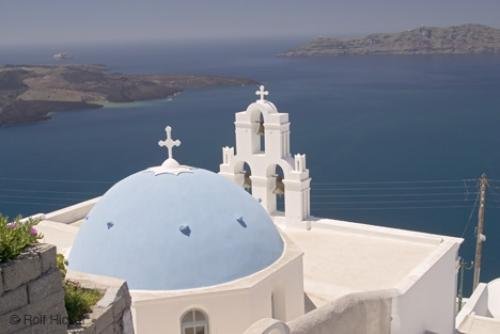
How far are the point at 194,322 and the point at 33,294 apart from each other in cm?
520

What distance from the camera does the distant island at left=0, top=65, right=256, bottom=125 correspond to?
8881 cm

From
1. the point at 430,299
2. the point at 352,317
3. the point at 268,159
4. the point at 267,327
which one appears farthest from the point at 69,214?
the point at 267,327

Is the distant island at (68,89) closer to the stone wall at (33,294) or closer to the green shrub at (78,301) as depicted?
the green shrub at (78,301)

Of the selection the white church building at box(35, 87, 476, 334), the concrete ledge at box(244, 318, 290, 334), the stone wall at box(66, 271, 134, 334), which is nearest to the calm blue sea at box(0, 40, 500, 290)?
the white church building at box(35, 87, 476, 334)

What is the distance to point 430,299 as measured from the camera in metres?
12.0

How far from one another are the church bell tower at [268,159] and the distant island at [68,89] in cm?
7400

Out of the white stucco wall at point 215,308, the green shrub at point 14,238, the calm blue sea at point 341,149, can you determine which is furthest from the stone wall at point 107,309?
the calm blue sea at point 341,149

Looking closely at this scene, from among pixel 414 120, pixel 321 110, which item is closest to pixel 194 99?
pixel 321 110

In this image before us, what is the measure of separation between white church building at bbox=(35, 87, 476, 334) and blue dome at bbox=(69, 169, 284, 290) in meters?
0.02

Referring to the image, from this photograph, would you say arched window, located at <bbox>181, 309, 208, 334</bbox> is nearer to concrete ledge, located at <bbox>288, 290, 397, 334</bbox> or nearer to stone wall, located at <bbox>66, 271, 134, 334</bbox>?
concrete ledge, located at <bbox>288, 290, 397, 334</bbox>

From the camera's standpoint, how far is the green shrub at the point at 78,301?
4680mm

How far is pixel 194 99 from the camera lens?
338 ft

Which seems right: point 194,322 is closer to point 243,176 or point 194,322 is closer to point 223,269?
point 223,269

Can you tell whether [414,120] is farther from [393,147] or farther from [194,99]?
[194,99]
